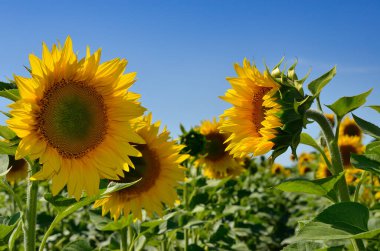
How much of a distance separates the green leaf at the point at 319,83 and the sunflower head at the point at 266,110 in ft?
0.15

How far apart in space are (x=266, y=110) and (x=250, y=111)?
25 cm

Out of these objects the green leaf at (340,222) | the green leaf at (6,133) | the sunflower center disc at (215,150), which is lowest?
the green leaf at (340,222)

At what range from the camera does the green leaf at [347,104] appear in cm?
223

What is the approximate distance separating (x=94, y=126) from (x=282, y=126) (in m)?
0.88

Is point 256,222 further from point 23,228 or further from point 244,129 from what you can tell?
point 23,228

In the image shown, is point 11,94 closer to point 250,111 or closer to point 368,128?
point 250,111

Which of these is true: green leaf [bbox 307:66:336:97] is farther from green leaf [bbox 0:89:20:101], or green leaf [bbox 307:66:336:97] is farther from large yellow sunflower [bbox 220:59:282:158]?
green leaf [bbox 0:89:20:101]

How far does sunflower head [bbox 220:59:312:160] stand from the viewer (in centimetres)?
226

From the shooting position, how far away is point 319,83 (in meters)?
2.29

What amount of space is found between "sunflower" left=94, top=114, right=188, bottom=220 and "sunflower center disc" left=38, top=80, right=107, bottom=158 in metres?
0.77

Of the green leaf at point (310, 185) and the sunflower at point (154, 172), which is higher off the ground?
the sunflower at point (154, 172)

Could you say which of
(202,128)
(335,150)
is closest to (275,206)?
(202,128)

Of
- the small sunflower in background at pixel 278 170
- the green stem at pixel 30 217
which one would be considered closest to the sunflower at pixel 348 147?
the green stem at pixel 30 217

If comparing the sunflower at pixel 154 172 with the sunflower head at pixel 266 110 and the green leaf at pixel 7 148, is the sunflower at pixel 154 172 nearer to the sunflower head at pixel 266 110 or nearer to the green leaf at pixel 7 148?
the sunflower head at pixel 266 110
